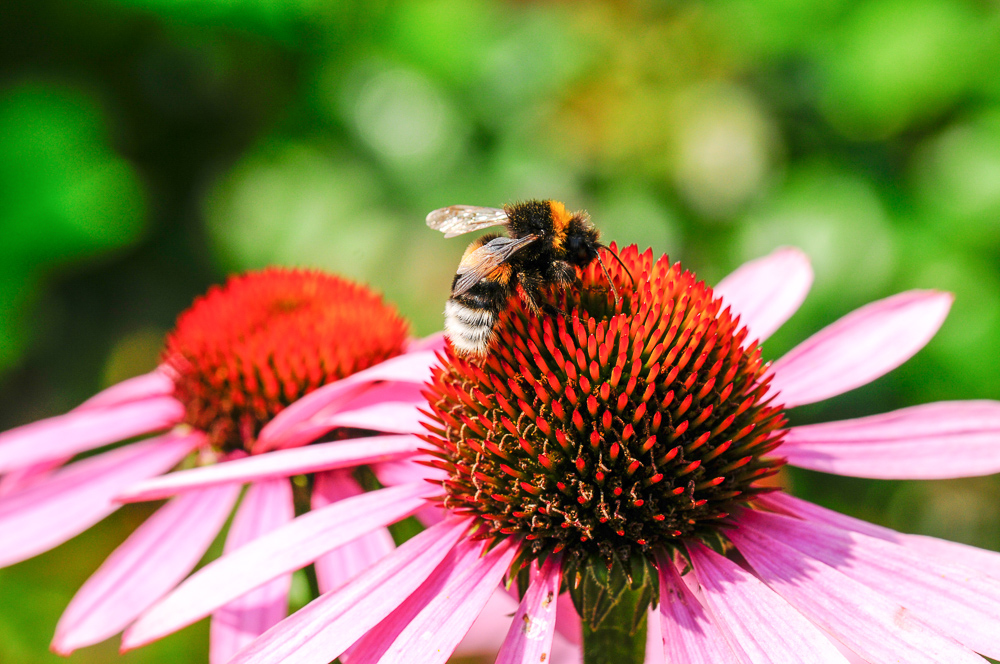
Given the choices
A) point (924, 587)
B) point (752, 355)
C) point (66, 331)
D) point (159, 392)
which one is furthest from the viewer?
point (66, 331)

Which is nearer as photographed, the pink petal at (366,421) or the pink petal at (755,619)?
the pink petal at (755,619)

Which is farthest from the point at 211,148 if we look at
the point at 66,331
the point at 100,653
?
the point at 100,653

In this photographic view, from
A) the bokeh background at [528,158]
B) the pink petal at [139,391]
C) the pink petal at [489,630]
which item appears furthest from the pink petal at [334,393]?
the bokeh background at [528,158]

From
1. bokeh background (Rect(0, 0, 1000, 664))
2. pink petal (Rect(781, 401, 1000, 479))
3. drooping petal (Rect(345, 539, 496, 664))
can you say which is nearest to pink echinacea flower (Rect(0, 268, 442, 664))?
drooping petal (Rect(345, 539, 496, 664))

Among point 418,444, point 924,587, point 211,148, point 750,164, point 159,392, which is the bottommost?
point 924,587

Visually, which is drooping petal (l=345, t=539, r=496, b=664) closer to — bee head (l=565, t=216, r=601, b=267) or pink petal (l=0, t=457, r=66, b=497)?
bee head (l=565, t=216, r=601, b=267)

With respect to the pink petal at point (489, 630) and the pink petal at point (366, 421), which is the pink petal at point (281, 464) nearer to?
the pink petal at point (366, 421)

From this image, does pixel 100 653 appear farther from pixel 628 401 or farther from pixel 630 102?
pixel 630 102
